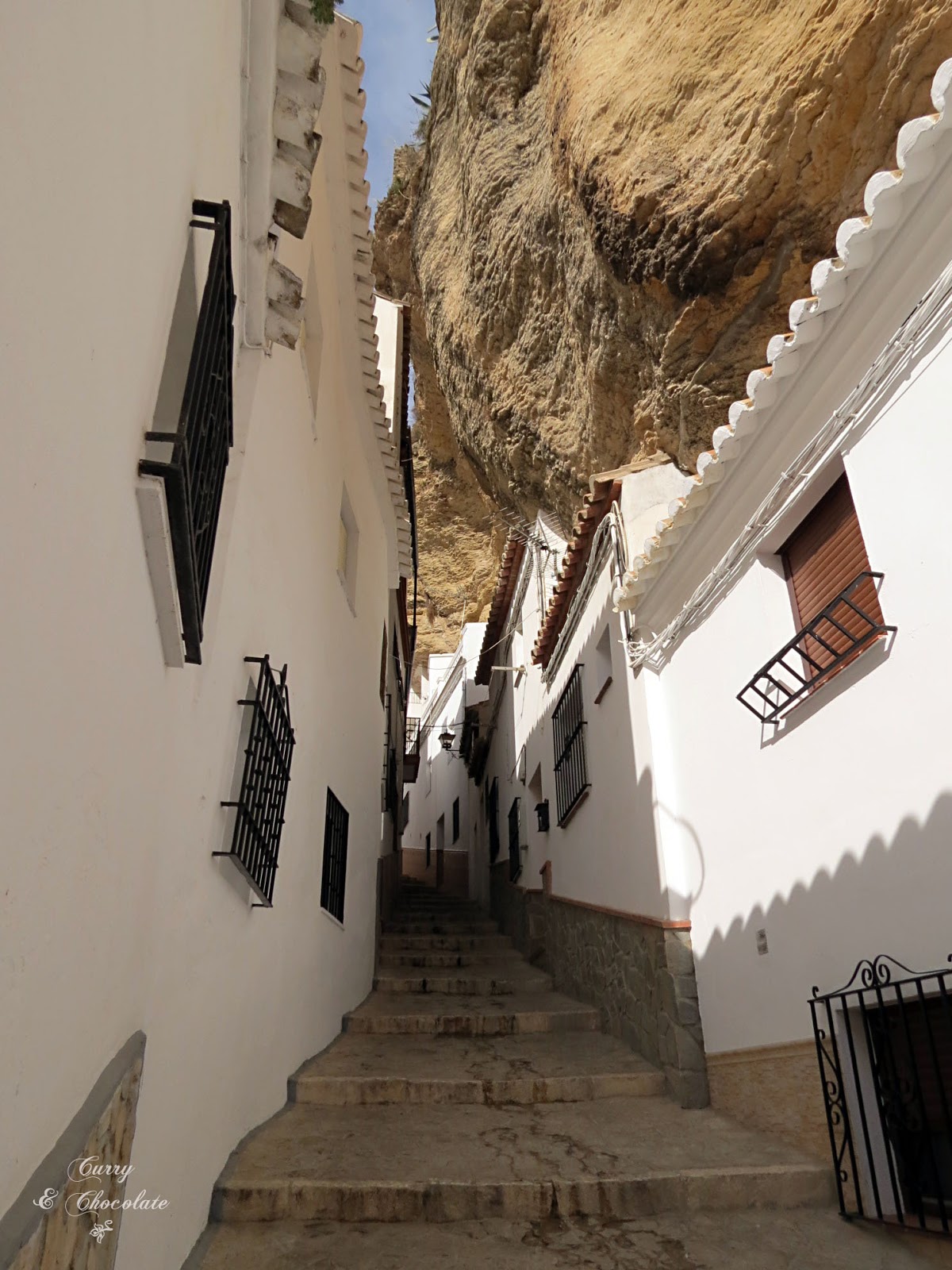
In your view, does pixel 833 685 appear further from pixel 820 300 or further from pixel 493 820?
pixel 493 820

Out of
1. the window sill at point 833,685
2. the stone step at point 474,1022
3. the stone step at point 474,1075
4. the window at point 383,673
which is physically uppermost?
the window at point 383,673

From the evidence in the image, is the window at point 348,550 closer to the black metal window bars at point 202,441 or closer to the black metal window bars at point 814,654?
the black metal window bars at point 814,654

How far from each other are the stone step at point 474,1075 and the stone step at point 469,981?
1914 millimetres

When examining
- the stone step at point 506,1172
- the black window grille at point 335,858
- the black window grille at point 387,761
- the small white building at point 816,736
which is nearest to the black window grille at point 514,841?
the black window grille at point 387,761

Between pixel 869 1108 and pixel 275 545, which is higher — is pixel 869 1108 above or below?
below

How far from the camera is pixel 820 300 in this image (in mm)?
3746

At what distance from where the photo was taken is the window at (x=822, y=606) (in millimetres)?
3820

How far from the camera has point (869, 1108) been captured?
3.64 meters

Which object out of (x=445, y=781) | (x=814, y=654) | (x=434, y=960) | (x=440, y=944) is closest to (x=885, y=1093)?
(x=814, y=654)

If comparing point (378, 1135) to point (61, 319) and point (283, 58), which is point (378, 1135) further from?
point (283, 58)

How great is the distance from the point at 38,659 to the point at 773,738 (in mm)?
3795

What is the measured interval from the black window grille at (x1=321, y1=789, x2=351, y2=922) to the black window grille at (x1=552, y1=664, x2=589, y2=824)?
2.27 metres

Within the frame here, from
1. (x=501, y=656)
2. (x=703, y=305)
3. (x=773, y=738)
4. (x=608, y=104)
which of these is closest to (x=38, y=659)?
(x=773, y=738)

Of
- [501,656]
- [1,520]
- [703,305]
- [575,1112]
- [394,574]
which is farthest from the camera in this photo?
[501,656]
